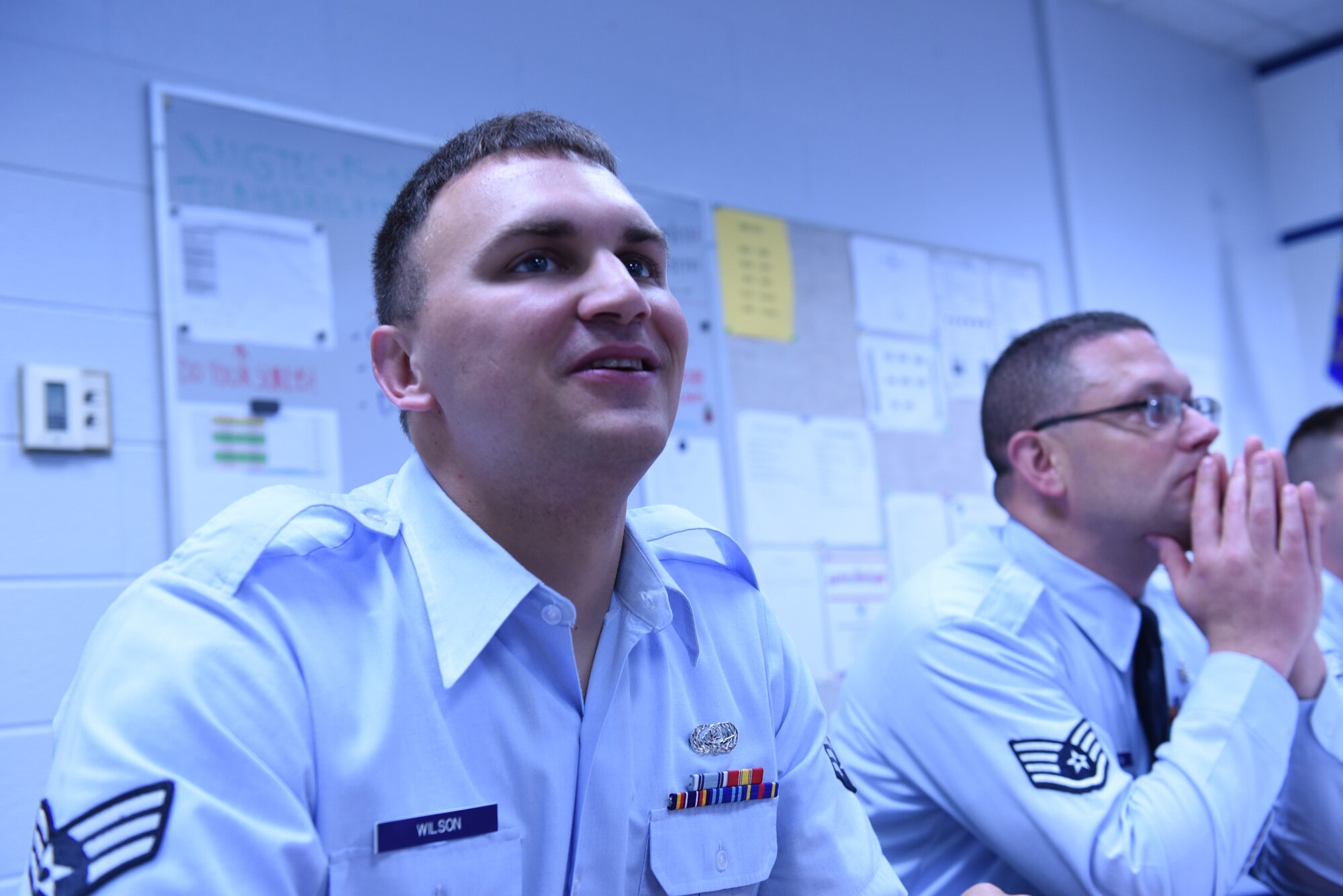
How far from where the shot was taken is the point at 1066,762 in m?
1.34

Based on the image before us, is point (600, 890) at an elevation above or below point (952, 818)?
above

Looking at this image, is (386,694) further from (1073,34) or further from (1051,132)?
(1073,34)

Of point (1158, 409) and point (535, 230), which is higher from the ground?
point (535, 230)

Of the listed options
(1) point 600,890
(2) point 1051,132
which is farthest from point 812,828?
(2) point 1051,132

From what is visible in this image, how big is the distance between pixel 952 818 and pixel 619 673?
739mm

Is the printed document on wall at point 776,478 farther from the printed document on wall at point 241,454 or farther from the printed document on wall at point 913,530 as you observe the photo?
the printed document on wall at point 241,454

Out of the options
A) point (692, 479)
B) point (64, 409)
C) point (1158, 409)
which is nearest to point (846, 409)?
point (692, 479)

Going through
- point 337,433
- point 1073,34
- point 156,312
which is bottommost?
point 337,433

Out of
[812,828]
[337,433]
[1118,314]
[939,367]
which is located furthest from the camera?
[939,367]

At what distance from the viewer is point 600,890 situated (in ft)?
3.08

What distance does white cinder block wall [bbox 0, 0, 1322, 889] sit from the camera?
69.6 inches

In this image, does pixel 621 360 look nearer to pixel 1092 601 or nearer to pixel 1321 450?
pixel 1092 601

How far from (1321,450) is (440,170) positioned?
2.11 metres

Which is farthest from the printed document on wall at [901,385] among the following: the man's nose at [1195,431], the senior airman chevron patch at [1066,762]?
the senior airman chevron patch at [1066,762]
